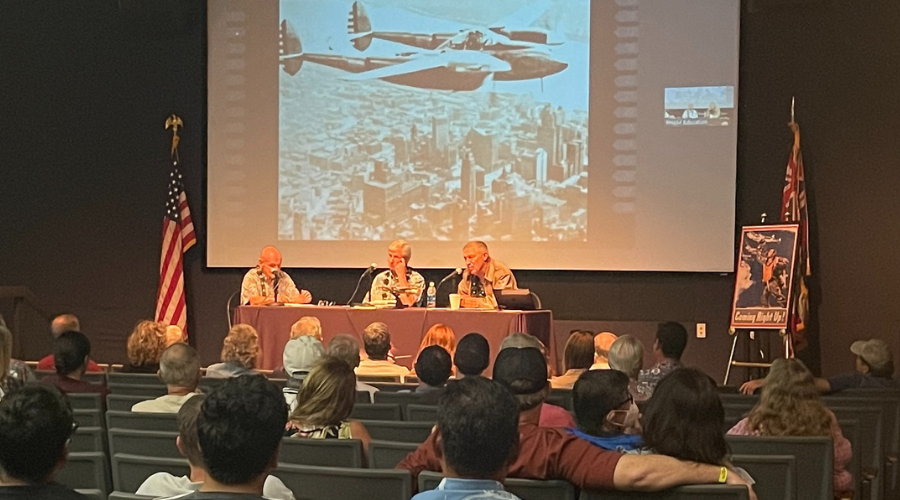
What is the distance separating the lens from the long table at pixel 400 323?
8.03m

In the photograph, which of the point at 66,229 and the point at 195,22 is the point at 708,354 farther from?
the point at 66,229

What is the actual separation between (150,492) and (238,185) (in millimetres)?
7894

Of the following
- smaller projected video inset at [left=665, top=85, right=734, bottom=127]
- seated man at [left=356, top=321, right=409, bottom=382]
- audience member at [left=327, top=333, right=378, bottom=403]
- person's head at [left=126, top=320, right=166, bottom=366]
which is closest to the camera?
audience member at [left=327, top=333, right=378, bottom=403]

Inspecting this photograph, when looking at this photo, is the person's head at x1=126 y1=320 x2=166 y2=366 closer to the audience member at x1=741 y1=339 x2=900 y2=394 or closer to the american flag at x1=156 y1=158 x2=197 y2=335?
the audience member at x1=741 y1=339 x2=900 y2=394

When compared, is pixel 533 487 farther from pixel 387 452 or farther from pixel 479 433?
pixel 387 452

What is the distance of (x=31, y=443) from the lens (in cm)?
228

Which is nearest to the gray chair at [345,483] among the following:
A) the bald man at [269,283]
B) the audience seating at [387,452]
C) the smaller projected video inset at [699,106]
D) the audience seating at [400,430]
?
the audience seating at [387,452]

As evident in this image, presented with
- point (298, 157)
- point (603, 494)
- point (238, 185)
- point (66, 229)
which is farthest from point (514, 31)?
point (603, 494)

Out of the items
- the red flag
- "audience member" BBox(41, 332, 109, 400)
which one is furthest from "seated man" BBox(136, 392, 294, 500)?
the red flag

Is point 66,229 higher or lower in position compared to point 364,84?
lower

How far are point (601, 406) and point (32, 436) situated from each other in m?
1.62

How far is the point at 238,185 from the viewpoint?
10.6m

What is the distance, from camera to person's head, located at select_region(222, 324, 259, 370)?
585cm

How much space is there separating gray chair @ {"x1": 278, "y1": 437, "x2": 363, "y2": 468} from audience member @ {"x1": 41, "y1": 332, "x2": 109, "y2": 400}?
76.3 inches
